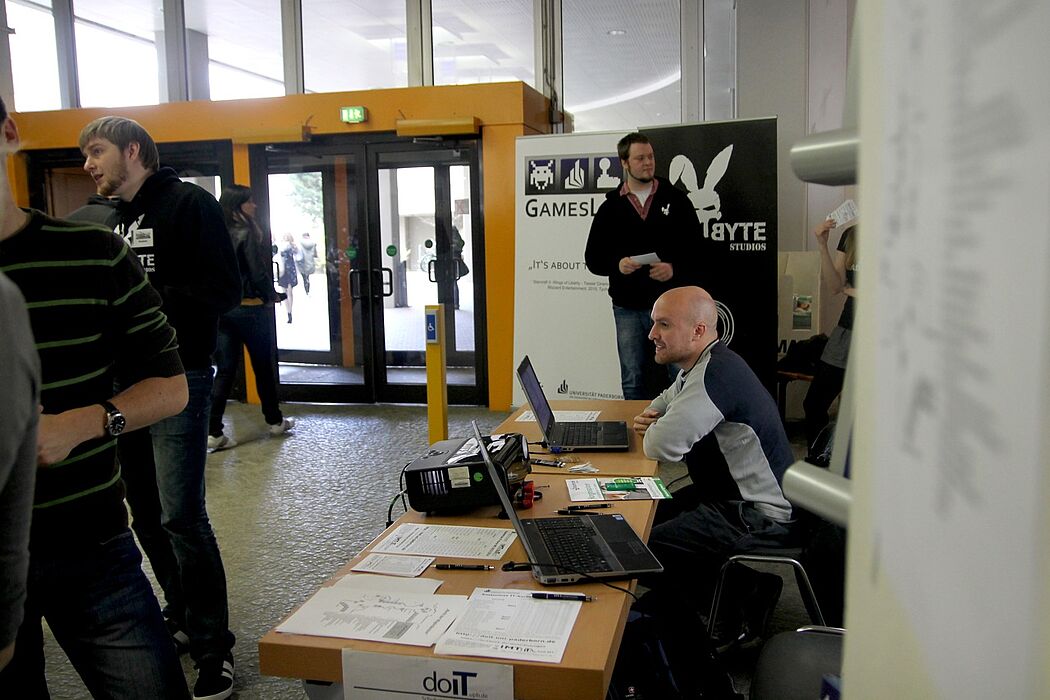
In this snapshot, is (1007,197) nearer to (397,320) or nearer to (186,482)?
(186,482)

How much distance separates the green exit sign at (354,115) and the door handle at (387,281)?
1.25 m

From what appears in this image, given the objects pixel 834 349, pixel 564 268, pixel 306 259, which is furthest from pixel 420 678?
pixel 306 259

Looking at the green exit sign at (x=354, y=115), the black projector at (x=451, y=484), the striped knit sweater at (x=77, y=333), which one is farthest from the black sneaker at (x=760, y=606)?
the green exit sign at (x=354, y=115)

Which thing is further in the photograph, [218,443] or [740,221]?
[218,443]

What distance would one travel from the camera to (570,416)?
3201mm

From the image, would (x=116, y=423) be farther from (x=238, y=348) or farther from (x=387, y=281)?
(x=387, y=281)

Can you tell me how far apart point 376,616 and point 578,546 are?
477mm

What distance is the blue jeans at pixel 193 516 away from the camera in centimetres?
233

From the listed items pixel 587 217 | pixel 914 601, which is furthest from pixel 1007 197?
pixel 587 217

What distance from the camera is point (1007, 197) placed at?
0.73 feet

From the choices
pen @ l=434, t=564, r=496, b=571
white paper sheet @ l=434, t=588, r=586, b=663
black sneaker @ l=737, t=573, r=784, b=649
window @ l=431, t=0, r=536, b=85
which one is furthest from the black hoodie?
window @ l=431, t=0, r=536, b=85

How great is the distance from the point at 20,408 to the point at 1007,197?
2.50 ft

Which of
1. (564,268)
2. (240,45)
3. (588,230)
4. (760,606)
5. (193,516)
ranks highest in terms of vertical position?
(240,45)

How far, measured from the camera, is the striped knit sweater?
1.40 meters
